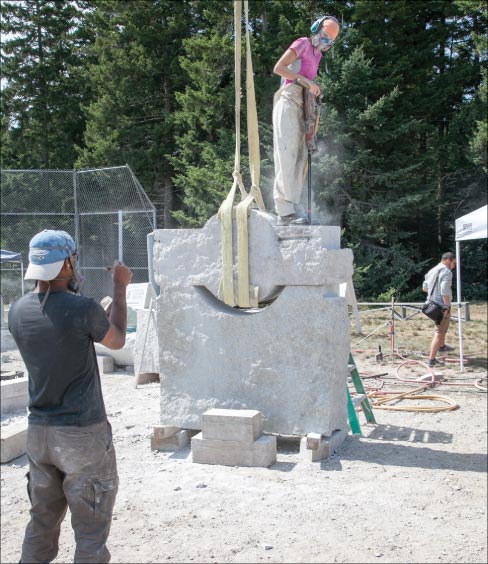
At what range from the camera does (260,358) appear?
5887 mm

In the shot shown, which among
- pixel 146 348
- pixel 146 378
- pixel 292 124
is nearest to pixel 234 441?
pixel 292 124

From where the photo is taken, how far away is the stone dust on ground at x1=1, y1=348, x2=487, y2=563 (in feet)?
13.1

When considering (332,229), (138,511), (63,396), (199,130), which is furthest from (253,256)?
(199,130)

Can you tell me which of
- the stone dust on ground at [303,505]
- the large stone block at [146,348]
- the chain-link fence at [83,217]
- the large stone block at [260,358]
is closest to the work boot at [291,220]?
the large stone block at [260,358]

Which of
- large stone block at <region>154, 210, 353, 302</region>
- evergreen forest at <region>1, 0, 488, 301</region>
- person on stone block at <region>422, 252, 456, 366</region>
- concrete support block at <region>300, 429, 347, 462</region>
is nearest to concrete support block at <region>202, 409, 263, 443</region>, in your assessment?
concrete support block at <region>300, 429, 347, 462</region>

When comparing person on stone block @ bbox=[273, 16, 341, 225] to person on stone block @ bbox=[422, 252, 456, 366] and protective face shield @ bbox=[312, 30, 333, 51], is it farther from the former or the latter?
person on stone block @ bbox=[422, 252, 456, 366]

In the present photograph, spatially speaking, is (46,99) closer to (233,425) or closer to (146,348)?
(146,348)

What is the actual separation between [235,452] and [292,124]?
3.26 metres

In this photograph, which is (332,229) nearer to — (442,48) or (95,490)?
(95,490)

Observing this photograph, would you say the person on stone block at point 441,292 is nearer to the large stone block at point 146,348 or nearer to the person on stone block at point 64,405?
the large stone block at point 146,348

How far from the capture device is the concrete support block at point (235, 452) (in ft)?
17.9

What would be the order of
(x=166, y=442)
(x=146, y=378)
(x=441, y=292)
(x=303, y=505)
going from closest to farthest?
(x=303, y=505) → (x=166, y=442) → (x=146, y=378) → (x=441, y=292)

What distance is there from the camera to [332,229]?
19.1ft

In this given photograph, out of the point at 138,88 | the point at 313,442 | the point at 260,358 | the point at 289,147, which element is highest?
the point at 138,88
